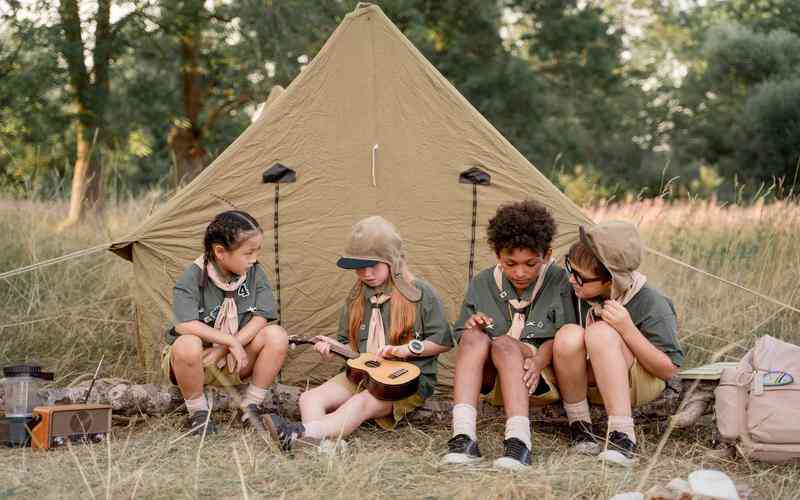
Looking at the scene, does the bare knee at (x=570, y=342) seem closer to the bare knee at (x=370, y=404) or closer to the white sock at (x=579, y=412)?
the white sock at (x=579, y=412)

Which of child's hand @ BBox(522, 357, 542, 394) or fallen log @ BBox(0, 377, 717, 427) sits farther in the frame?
fallen log @ BBox(0, 377, 717, 427)

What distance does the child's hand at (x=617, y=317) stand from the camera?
3092 mm

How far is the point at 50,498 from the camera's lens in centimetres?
252

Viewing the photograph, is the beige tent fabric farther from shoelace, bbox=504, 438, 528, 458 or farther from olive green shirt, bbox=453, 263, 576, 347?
shoelace, bbox=504, 438, 528, 458

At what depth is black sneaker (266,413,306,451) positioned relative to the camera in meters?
3.06

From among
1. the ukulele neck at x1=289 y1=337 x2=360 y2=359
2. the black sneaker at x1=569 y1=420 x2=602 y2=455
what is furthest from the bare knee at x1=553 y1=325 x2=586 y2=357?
the ukulele neck at x1=289 y1=337 x2=360 y2=359

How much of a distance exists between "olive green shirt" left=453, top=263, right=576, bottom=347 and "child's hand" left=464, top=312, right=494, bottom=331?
0.08 m

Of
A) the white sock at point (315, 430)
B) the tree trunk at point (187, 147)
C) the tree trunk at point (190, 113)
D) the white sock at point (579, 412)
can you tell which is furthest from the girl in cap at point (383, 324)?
the tree trunk at point (187, 147)

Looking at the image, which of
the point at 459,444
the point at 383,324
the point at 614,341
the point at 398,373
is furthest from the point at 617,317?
the point at 383,324

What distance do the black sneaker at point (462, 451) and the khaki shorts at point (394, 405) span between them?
0.47 metres

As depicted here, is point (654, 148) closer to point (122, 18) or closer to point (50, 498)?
point (122, 18)

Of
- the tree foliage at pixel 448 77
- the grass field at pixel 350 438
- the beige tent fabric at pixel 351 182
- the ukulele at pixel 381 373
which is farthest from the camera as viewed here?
the tree foliage at pixel 448 77

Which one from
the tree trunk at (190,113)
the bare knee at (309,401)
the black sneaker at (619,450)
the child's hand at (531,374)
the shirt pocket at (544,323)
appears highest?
the tree trunk at (190,113)

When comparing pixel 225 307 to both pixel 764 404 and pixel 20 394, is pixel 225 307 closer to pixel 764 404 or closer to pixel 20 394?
pixel 20 394
